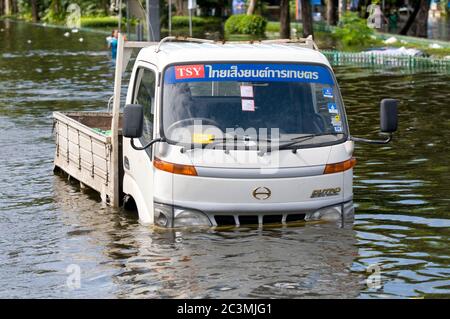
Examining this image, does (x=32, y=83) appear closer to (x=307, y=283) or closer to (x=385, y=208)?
(x=385, y=208)

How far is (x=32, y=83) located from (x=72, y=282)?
27032 mm

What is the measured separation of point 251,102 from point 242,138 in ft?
1.61

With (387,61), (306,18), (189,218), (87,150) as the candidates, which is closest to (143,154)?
(189,218)

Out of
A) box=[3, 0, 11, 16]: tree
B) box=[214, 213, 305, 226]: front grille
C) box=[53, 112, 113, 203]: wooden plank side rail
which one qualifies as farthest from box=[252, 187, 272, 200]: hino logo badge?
box=[3, 0, 11, 16]: tree

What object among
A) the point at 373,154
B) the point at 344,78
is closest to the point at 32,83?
the point at 344,78

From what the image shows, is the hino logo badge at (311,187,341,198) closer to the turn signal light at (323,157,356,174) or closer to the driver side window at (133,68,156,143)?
the turn signal light at (323,157,356,174)

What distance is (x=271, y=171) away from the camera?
11.6 metres

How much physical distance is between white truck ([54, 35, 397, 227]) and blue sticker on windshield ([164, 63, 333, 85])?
11 millimetres

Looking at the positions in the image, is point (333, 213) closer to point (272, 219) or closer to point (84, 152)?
point (272, 219)

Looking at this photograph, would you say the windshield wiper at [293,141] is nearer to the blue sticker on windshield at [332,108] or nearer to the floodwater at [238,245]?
the blue sticker on windshield at [332,108]

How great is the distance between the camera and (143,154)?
12.5m

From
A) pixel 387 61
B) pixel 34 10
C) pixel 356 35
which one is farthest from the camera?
pixel 34 10

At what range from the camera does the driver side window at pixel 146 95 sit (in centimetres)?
1244

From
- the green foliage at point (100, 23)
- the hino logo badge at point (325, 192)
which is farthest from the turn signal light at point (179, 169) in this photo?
the green foliage at point (100, 23)
